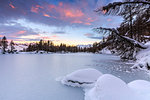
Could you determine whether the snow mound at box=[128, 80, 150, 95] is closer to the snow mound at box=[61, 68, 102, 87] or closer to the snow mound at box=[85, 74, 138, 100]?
the snow mound at box=[85, 74, 138, 100]

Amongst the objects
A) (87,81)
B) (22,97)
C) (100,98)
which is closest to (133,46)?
(87,81)

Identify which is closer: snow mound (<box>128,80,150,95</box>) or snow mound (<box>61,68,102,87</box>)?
snow mound (<box>128,80,150,95</box>)

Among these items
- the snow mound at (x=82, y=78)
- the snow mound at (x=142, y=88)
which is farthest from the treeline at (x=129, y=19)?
the snow mound at (x=142, y=88)

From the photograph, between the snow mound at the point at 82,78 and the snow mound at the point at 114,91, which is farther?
the snow mound at the point at 82,78

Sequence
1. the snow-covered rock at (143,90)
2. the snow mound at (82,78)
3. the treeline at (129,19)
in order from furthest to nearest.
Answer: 1. the snow mound at (82,78)
2. the treeline at (129,19)
3. the snow-covered rock at (143,90)

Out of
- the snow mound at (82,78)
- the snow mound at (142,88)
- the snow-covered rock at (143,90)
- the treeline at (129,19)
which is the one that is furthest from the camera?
the snow mound at (82,78)

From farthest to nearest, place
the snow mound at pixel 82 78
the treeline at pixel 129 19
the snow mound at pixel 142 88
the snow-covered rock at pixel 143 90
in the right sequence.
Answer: the snow mound at pixel 82 78 < the treeline at pixel 129 19 < the snow mound at pixel 142 88 < the snow-covered rock at pixel 143 90

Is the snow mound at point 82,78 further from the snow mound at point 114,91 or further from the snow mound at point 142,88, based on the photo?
the snow mound at point 142,88

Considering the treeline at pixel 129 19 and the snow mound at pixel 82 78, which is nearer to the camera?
the treeline at pixel 129 19

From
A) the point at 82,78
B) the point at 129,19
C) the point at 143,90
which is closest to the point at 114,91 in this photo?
the point at 143,90

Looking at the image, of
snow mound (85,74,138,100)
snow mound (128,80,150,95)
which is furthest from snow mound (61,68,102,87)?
snow mound (128,80,150,95)

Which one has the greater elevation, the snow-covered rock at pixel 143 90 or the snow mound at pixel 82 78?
the snow-covered rock at pixel 143 90

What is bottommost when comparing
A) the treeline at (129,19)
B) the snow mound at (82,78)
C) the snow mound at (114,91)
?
the snow mound at (82,78)

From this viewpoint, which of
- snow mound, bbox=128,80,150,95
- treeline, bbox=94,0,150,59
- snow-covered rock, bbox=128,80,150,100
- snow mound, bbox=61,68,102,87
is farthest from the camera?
snow mound, bbox=61,68,102,87
